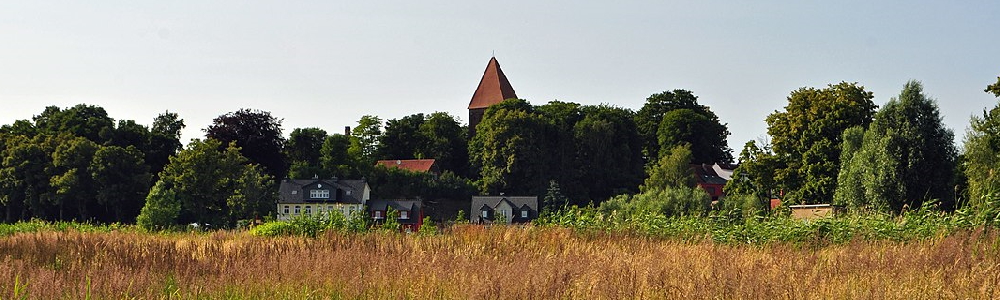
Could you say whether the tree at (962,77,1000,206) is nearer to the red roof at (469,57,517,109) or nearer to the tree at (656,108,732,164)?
the tree at (656,108,732,164)

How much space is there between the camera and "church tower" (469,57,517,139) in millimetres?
121125

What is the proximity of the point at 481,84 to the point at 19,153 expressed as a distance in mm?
66266

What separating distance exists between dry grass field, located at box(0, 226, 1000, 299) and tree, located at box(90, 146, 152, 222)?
49338mm

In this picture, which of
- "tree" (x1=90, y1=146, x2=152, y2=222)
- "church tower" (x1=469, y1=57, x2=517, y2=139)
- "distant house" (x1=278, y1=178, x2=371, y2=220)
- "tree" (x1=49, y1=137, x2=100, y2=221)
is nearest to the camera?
"tree" (x1=49, y1=137, x2=100, y2=221)

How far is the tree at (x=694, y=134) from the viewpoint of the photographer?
91.6m

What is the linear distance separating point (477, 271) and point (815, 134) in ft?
126

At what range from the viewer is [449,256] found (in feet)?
43.0

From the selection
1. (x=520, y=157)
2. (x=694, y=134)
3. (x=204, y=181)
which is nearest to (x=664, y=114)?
(x=694, y=134)

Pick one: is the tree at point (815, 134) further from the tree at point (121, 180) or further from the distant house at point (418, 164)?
the distant house at point (418, 164)

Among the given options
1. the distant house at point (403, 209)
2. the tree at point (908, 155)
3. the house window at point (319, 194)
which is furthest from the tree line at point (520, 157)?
the distant house at point (403, 209)

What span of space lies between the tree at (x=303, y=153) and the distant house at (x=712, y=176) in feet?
106

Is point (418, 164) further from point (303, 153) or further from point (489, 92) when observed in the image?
point (489, 92)

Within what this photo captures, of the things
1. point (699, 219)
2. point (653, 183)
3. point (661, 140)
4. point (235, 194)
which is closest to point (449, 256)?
point (699, 219)

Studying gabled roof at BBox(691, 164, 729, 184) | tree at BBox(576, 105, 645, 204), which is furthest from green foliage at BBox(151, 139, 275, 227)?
gabled roof at BBox(691, 164, 729, 184)
